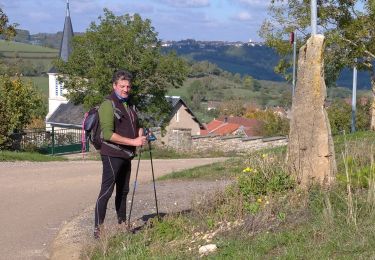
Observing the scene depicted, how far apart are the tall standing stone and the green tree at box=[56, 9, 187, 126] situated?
1263 inches

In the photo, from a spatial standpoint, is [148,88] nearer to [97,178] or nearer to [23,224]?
[97,178]

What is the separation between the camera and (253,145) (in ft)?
96.7

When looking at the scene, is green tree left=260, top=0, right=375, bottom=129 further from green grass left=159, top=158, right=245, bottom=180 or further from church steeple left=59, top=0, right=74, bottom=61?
church steeple left=59, top=0, right=74, bottom=61

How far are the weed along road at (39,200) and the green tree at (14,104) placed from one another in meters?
10.1

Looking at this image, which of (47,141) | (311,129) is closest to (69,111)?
(47,141)

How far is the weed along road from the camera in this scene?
7775 mm

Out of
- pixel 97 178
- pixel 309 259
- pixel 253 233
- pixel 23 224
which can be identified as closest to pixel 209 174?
pixel 97 178

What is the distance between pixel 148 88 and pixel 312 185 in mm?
35005

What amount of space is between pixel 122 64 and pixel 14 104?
13.0m

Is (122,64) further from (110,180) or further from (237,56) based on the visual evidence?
(237,56)

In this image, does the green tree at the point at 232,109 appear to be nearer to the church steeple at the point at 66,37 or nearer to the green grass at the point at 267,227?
the church steeple at the point at 66,37

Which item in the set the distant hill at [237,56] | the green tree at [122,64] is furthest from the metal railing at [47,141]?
the distant hill at [237,56]

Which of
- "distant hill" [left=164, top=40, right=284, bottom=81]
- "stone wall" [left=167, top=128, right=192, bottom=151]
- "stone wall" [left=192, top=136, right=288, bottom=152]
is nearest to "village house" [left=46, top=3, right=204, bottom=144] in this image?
"stone wall" [left=167, top=128, right=192, bottom=151]

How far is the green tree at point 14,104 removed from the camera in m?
26.0
